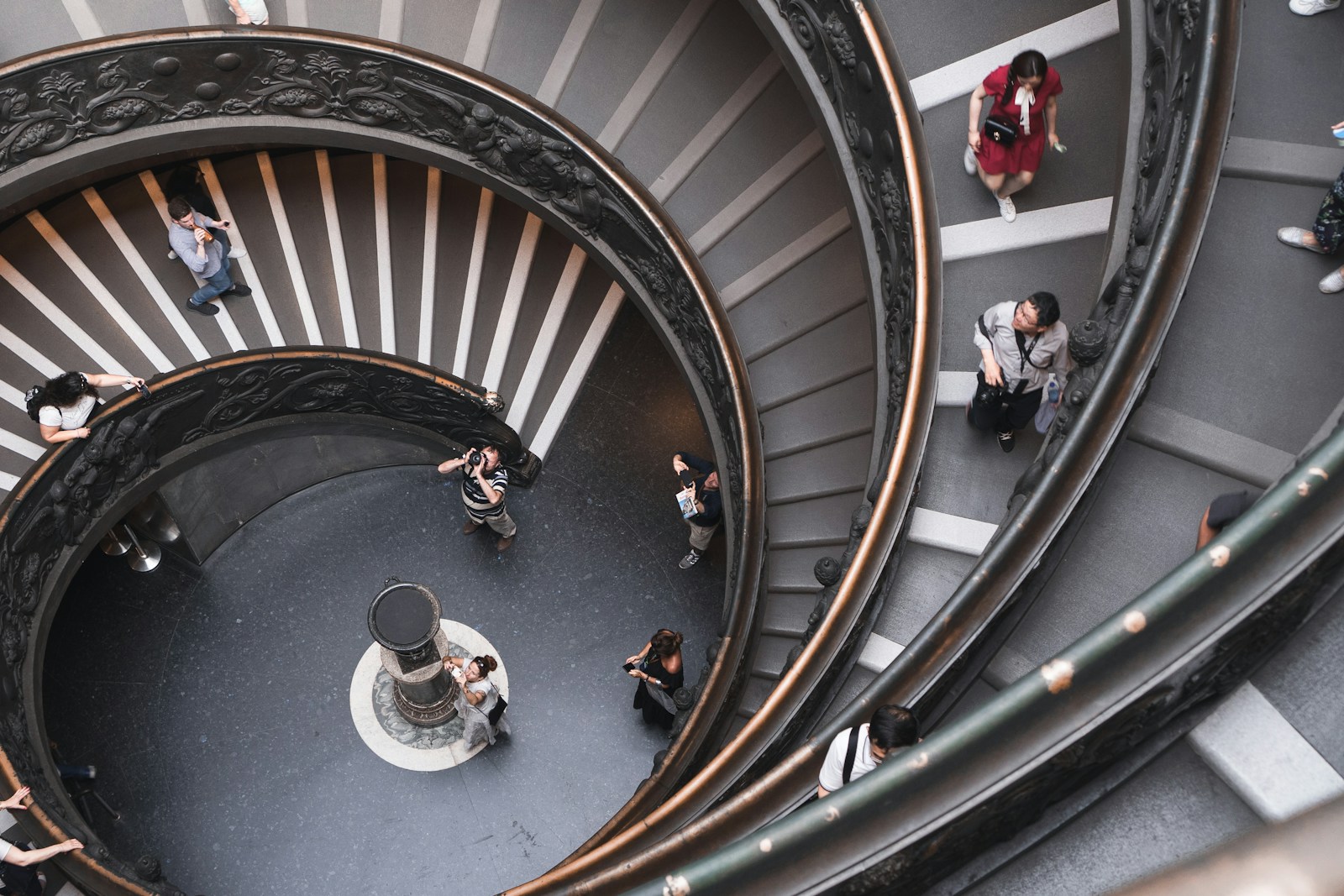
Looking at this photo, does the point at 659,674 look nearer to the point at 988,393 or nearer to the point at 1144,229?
the point at 988,393

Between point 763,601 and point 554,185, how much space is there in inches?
170

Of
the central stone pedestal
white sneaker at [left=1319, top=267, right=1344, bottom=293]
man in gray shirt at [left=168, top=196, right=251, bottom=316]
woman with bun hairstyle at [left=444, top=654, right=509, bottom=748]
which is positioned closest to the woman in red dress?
white sneaker at [left=1319, top=267, right=1344, bottom=293]

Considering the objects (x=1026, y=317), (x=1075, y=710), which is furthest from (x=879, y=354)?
(x=1075, y=710)

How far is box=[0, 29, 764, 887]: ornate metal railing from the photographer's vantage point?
8.07m

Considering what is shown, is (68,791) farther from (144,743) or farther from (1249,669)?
(1249,669)

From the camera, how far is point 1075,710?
270 cm

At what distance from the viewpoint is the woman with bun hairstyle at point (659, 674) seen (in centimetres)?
898

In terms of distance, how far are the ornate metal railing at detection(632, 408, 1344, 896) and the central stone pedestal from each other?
700 centimetres

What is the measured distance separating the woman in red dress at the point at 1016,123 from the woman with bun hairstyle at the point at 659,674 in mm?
4547

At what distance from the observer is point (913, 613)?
5.76 metres

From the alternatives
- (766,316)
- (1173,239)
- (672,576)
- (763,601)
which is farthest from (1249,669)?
(672,576)

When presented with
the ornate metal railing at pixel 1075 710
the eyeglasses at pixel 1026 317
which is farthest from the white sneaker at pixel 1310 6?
the ornate metal railing at pixel 1075 710

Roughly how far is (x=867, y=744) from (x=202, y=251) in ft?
28.4

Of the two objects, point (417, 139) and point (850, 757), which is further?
point (417, 139)
